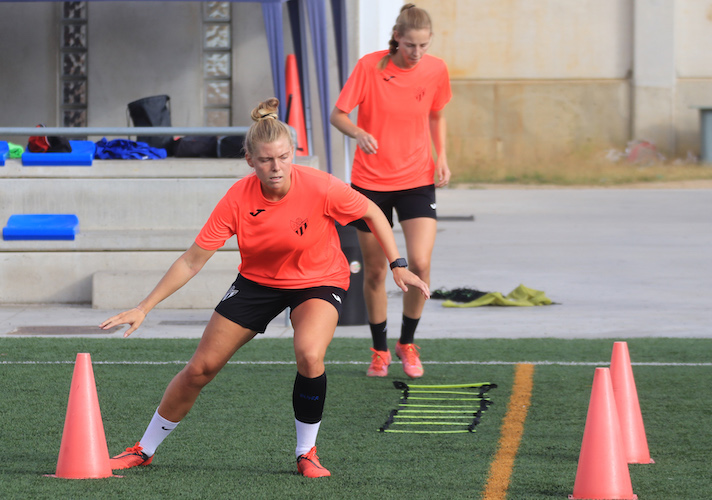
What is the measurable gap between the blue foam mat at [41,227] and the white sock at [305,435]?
6453 millimetres

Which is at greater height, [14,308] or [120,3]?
[120,3]

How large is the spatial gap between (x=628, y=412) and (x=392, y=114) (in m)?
2.71

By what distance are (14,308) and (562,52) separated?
27461 millimetres

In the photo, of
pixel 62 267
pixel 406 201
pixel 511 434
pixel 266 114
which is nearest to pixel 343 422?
pixel 511 434

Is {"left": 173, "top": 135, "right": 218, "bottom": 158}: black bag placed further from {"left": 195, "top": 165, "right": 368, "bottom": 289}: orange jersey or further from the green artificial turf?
{"left": 195, "top": 165, "right": 368, "bottom": 289}: orange jersey

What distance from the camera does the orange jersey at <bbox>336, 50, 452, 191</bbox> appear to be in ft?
22.7

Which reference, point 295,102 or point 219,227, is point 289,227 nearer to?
point 219,227

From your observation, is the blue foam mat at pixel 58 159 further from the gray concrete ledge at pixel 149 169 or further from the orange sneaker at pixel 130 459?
the orange sneaker at pixel 130 459

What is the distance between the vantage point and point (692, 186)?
3020 centimetres

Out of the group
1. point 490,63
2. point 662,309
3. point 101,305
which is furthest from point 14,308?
point 490,63

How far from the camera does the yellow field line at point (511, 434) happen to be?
4500 mm

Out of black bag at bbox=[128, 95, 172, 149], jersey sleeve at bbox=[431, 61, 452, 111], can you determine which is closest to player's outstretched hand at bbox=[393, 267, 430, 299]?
jersey sleeve at bbox=[431, 61, 452, 111]

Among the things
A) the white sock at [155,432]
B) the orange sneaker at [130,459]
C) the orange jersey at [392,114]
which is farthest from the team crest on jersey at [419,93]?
the orange sneaker at [130,459]

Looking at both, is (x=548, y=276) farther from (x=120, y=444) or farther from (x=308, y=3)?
(x=120, y=444)
